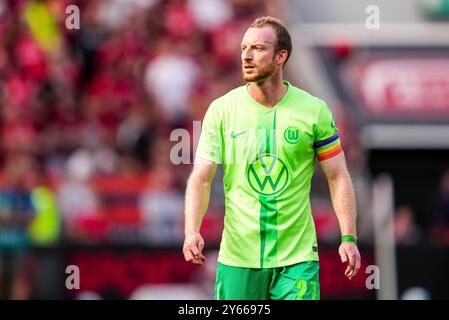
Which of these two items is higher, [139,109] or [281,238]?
[139,109]

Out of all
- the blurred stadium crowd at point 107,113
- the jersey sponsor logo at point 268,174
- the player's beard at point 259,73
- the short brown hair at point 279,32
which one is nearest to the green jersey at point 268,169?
the jersey sponsor logo at point 268,174

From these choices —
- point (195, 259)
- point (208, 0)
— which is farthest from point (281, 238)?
point (208, 0)

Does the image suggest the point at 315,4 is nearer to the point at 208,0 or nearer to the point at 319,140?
the point at 208,0

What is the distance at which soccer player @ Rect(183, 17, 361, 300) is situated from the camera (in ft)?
27.1

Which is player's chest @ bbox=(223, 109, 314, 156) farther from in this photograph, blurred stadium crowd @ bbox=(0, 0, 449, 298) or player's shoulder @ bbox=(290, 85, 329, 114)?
blurred stadium crowd @ bbox=(0, 0, 449, 298)

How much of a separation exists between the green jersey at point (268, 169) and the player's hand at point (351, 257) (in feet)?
0.68

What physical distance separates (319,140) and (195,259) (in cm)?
101

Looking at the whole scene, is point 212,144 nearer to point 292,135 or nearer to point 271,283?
point 292,135

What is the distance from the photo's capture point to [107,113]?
18047mm

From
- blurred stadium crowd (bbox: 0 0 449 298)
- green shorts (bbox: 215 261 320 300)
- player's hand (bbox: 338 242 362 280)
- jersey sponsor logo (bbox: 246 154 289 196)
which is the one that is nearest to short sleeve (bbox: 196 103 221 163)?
jersey sponsor logo (bbox: 246 154 289 196)

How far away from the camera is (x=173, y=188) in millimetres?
15742

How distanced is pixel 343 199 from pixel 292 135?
463 millimetres

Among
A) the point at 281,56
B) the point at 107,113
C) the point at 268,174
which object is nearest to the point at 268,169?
the point at 268,174

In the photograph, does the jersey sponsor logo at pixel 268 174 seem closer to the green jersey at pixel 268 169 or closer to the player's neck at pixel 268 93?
the green jersey at pixel 268 169
